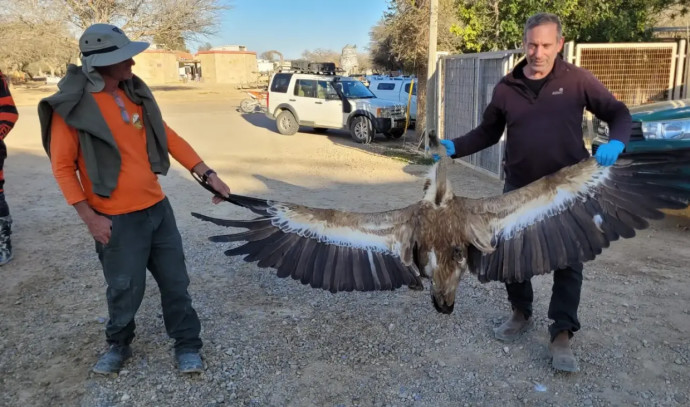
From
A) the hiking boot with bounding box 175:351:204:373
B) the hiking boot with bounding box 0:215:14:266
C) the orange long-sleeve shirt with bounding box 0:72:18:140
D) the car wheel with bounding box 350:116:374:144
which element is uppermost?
the orange long-sleeve shirt with bounding box 0:72:18:140

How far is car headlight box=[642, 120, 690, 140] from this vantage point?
6.35m

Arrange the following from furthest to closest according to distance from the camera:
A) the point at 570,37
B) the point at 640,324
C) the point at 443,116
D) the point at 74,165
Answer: the point at 570,37 < the point at 443,116 < the point at 640,324 < the point at 74,165

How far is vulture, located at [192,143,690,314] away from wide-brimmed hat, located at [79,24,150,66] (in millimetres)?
1114

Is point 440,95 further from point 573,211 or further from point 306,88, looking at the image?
point 573,211

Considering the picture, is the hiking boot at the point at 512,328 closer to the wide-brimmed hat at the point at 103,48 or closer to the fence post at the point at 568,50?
the wide-brimmed hat at the point at 103,48

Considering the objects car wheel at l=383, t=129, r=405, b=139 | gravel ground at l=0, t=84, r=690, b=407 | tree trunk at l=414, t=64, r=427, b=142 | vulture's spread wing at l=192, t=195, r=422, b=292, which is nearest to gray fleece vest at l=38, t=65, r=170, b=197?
vulture's spread wing at l=192, t=195, r=422, b=292

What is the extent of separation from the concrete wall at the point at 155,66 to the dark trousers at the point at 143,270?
2278 inches

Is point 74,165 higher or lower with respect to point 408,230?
higher

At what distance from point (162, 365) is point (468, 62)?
8.33m

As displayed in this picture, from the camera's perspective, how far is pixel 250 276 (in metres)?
5.46

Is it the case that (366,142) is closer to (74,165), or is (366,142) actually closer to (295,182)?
(295,182)

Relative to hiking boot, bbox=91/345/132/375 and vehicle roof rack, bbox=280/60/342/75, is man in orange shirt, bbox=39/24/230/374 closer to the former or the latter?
hiking boot, bbox=91/345/132/375

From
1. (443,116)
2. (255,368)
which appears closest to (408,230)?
(255,368)

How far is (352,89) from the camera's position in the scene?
58.1 ft
